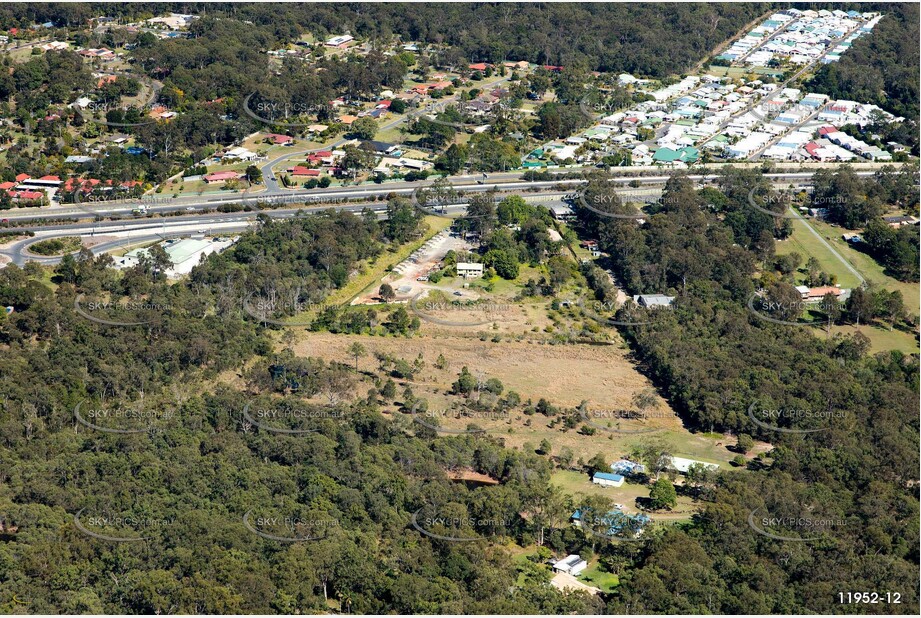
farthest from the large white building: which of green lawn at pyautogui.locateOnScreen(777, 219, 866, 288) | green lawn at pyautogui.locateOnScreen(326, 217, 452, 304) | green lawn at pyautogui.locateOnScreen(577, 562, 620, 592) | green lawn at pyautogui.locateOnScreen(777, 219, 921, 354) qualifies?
green lawn at pyautogui.locateOnScreen(577, 562, 620, 592)

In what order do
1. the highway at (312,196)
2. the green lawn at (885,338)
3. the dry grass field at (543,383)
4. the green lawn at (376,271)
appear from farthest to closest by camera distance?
1. the highway at (312,196)
2. the green lawn at (376,271)
3. the green lawn at (885,338)
4. the dry grass field at (543,383)

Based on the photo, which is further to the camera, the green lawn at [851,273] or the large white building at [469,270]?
→ the large white building at [469,270]

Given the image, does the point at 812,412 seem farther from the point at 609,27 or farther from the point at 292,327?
the point at 609,27

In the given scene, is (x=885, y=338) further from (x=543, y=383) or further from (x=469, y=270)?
(x=469, y=270)

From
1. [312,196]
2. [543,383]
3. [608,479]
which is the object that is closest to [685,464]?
[608,479]

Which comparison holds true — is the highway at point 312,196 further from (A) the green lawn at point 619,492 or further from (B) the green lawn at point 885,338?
(A) the green lawn at point 619,492

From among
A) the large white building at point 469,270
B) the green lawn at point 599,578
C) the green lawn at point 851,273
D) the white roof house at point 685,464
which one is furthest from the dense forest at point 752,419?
the large white building at point 469,270

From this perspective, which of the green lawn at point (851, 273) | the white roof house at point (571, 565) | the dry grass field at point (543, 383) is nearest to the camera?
the white roof house at point (571, 565)

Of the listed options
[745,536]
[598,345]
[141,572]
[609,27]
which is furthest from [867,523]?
[609,27]
